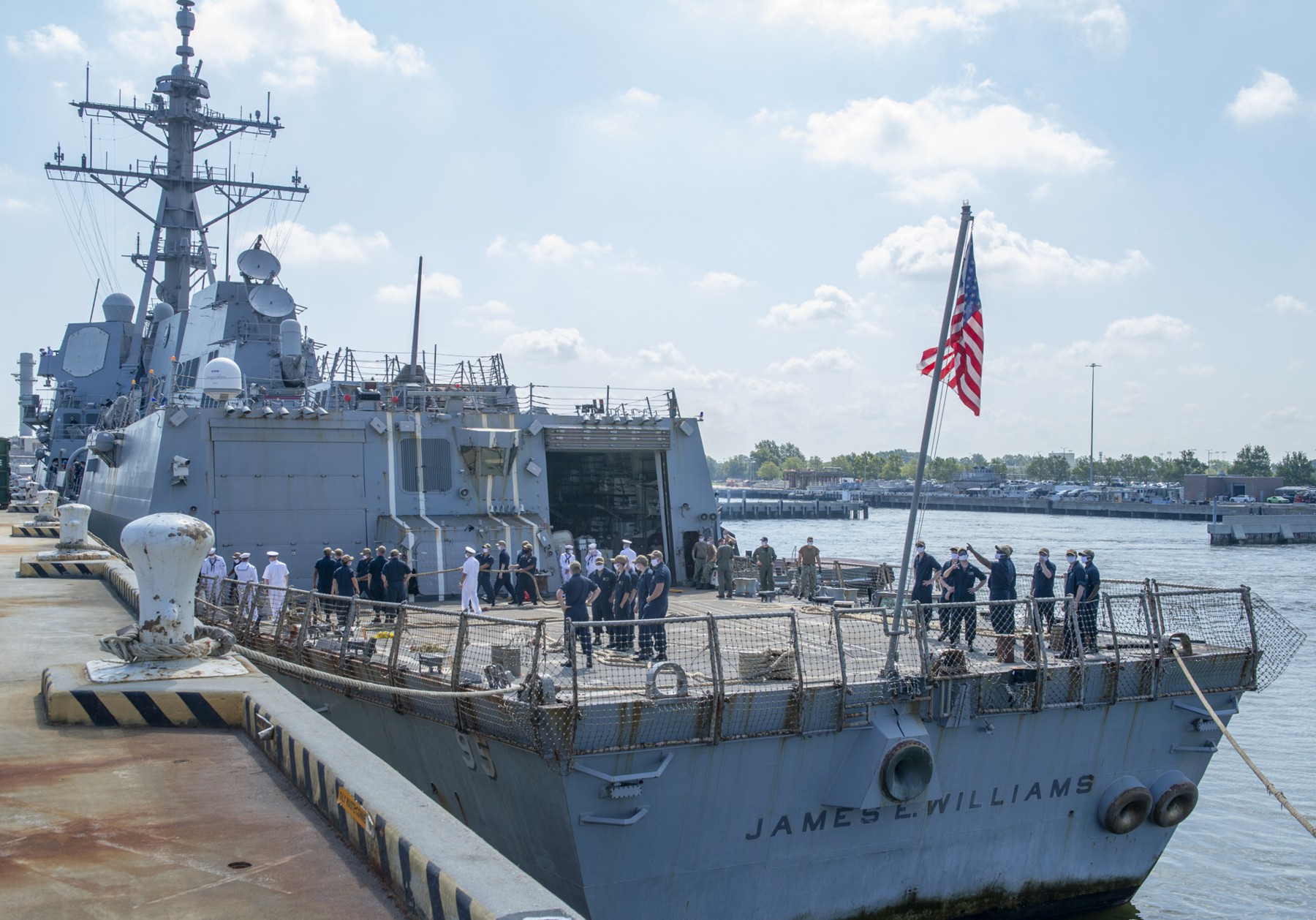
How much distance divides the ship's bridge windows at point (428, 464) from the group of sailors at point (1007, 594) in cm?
784

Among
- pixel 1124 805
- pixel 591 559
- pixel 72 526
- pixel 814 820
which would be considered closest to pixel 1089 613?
pixel 1124 805

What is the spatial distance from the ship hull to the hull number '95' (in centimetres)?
2

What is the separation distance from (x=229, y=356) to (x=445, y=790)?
15.5 metres

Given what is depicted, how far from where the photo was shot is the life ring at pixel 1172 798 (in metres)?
10.7

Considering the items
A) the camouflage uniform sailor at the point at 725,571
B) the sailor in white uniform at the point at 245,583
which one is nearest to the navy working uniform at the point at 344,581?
the sailor in white uniform at the point at 245,583

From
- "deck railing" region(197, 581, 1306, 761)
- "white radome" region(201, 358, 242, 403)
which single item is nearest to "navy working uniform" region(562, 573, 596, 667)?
"deck railing" region(197, 581, 1306, 761)

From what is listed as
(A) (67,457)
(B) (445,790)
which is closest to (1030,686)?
(B) (445,790)

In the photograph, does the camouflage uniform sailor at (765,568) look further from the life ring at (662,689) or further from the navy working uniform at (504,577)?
the life ring at (662,689)

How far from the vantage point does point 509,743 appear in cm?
845

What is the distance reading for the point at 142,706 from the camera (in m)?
6.53

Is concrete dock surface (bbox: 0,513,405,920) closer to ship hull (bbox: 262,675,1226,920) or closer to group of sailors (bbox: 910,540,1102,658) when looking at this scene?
ship hull (bbox: 262,675,1226,920)

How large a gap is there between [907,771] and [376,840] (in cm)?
610

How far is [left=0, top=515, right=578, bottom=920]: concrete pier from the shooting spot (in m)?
3.76

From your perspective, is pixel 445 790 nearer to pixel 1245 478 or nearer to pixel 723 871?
pixel 723 871
